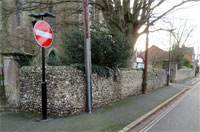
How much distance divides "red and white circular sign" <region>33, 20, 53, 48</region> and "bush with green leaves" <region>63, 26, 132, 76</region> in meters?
1.82

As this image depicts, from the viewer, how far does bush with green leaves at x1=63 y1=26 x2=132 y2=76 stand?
249 inches

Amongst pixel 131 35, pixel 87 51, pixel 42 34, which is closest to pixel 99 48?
pixel 87 51

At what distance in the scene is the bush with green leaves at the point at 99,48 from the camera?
20.8 ft

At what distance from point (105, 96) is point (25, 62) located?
3756 mm

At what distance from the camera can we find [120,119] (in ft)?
16.8

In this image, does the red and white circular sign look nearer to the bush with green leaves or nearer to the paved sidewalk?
the bush with green leaves

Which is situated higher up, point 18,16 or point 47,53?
point 18,16

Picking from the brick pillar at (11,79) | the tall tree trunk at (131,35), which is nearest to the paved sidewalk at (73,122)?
the brick pillar at (11,79)

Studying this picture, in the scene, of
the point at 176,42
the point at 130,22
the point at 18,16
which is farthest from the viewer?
the point at 176,42

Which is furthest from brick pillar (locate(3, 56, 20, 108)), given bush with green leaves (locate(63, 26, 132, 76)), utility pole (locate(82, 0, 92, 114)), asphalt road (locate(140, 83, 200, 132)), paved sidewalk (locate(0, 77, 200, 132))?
asphalt road (locate(140, 83, 200, 132))

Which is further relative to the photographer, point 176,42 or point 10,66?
point 176,42

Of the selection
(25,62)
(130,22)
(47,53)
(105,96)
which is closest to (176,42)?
(130,22)

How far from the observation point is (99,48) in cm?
626

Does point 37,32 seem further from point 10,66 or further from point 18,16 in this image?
point 18,16
